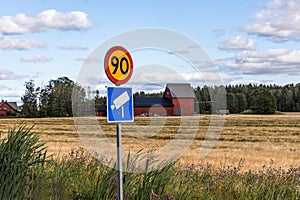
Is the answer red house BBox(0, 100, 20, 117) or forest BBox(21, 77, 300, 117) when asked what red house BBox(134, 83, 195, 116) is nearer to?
forest BBox(21, 77, 300, 117)

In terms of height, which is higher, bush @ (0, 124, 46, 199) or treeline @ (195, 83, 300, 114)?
treeline @ (195, 83, 300, 114)

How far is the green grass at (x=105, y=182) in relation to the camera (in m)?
5.14

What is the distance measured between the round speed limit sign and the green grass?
52.4 inches

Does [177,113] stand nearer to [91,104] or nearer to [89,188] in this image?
[91,104]

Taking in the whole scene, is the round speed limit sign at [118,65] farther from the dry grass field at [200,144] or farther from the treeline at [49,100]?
the treeline at [49,100]

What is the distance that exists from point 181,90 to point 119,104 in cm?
197

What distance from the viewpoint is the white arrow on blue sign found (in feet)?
14.2

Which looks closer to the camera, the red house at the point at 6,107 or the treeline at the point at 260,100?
the treeline at the point at 260,100

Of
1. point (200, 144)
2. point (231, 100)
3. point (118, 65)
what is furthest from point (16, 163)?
point (231, 100)

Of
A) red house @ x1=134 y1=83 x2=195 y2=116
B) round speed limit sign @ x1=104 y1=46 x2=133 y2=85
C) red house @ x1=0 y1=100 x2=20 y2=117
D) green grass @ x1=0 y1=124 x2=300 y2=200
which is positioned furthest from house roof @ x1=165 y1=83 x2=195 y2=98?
red house @ x1=0 y1=100 x2=20 y2=117

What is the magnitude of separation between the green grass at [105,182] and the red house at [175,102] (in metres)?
0.78

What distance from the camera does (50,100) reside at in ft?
219

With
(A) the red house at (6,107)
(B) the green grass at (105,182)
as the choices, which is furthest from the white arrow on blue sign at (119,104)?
(A) the red house at (6,107)

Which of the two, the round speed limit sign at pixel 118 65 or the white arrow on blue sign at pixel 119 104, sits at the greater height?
the round speed limit sign at pixel 118 65
